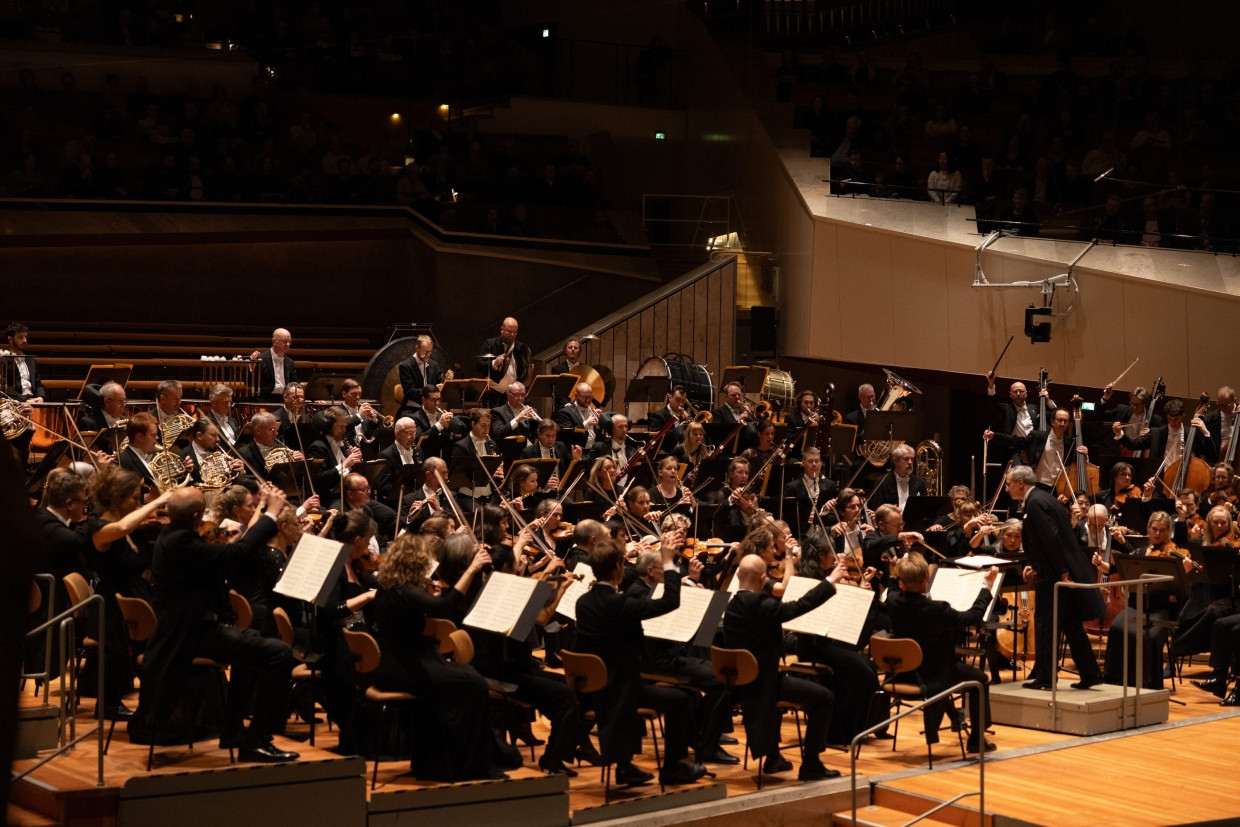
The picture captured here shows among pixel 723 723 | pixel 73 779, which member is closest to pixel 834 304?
pixel 723 723

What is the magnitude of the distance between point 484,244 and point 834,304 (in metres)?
3.93

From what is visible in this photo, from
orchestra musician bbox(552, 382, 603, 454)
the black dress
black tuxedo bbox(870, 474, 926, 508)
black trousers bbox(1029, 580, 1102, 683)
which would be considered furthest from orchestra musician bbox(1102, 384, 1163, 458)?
the black dress

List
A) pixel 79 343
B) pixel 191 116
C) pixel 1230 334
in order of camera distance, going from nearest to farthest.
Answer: pixel 1230 334 → pixel 79 343 → pixel 191 116

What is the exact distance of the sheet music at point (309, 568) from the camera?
19.9ft

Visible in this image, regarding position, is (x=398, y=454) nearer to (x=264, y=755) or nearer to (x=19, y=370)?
(x=19, y=370)

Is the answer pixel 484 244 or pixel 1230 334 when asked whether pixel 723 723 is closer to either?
pixel 1230 334

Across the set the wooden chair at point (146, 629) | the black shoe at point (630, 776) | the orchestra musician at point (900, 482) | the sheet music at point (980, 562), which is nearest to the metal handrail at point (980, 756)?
the black shoe at point (630, 776)

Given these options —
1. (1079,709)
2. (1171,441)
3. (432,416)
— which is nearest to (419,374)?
(432,416)

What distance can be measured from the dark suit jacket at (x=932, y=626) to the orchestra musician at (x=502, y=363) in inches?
190

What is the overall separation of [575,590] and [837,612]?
1.28m

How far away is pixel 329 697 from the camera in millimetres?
6727

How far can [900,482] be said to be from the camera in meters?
10.5

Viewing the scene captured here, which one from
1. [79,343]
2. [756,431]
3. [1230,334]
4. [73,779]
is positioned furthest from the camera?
[79,343]

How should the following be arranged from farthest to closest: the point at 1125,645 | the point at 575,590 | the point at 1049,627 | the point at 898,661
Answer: the point at 1049,627 → the point at 1125,645 → the point at 898,661 → the point at 575,590
